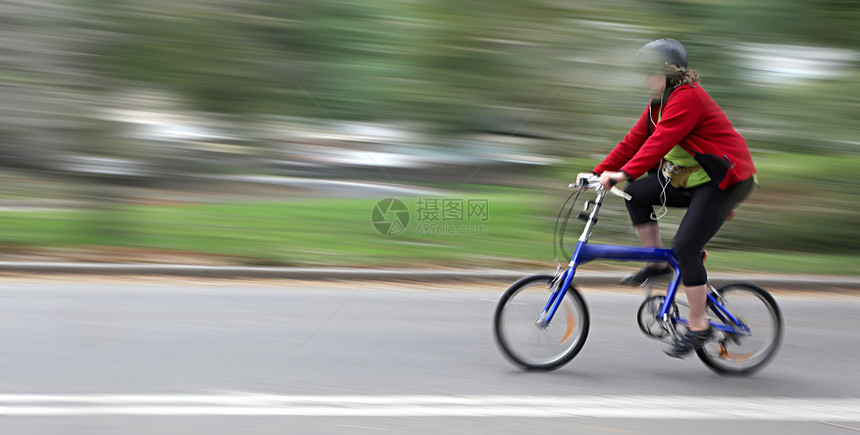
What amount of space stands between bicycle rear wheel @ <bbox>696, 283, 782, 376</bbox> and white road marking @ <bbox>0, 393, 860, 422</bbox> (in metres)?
0.44

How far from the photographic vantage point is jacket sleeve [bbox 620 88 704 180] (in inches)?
166

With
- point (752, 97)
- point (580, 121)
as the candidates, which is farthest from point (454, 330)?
point (752, 97)

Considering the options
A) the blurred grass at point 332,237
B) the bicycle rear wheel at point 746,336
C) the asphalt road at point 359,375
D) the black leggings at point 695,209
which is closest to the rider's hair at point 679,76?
the black leggings at point 695,209

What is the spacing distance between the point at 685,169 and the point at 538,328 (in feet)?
3.81

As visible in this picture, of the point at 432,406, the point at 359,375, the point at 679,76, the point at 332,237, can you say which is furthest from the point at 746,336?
the point at 332,237

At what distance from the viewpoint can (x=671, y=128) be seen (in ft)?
13.8

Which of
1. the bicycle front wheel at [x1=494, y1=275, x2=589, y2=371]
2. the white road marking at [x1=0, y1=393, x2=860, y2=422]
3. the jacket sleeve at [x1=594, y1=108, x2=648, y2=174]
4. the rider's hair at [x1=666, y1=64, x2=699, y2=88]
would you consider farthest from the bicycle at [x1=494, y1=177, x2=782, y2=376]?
the rider's hair at [x1=666, y1=64, x2=699, y2=88]

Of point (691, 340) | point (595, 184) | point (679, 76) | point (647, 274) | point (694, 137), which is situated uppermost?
point (679, 76)

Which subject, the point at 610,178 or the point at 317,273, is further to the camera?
the point at 317,273

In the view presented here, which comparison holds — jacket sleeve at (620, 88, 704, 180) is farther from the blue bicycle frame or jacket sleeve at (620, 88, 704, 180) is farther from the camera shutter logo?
the camera shutter logo

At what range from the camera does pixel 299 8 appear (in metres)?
11.8

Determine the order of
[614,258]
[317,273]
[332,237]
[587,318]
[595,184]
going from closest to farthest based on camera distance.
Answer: [595,184]
[614,258]
[587,318]
[317,273]
[332,237]

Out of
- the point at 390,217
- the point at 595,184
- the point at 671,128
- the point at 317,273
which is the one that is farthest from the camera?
the point at 390,217

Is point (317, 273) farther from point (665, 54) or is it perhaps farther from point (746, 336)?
point (665, 54)
